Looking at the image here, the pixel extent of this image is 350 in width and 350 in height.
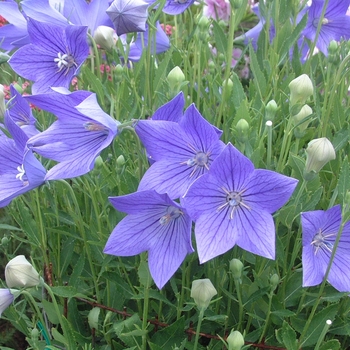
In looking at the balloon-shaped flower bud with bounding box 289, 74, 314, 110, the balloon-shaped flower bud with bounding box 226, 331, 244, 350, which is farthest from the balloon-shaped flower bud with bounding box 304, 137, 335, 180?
the balloon-shaped flower bud with bounding box 226, 331, 244, 350

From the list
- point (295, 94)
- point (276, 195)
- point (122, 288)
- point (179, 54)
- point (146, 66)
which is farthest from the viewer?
point (179, 54)

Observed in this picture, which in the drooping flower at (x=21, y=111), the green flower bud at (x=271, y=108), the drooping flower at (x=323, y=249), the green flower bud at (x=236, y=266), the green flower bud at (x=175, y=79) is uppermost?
the green flower bud at (x=175, y=79)

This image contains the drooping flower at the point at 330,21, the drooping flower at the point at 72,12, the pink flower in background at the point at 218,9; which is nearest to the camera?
the drooping flower at the point at 72,12

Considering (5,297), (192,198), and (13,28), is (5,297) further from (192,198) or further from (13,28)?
(13,28)

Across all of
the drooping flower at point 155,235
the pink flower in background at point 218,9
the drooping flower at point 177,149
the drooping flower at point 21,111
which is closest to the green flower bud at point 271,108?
the drooping flower at point 177,149

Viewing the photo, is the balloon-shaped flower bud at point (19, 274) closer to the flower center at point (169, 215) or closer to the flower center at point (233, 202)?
the flower center at point (169, 215)

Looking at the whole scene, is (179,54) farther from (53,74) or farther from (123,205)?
(123,205)

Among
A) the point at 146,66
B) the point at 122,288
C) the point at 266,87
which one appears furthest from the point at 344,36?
the point at 122,288

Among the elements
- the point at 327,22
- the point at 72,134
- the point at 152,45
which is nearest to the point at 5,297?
the point at 72,134
